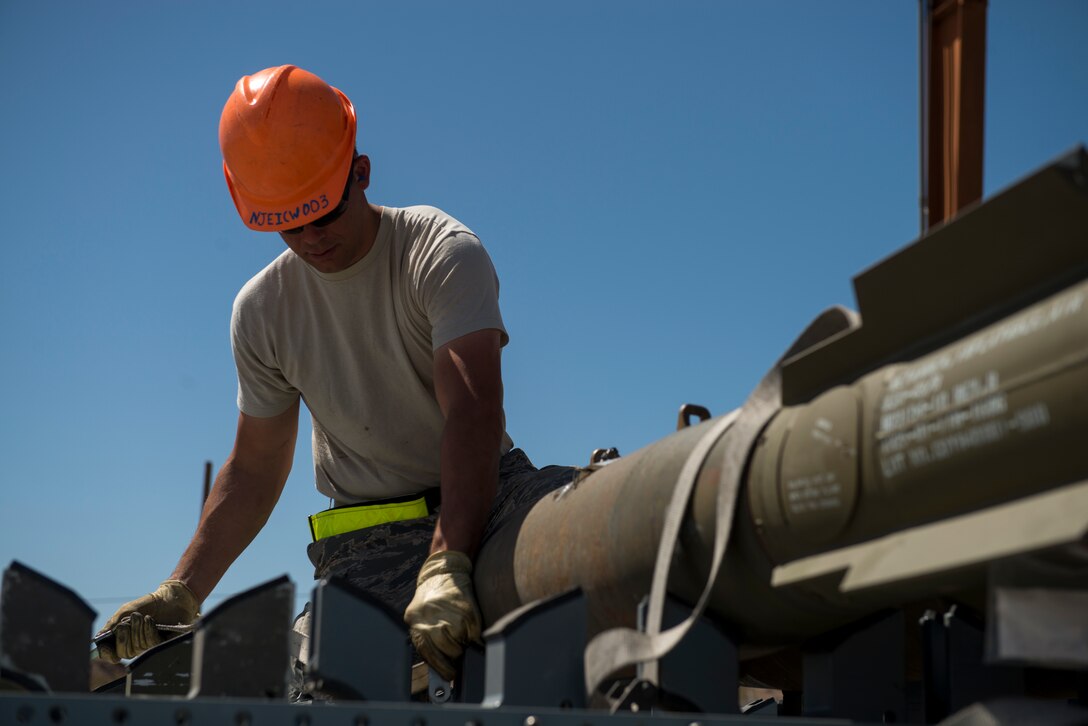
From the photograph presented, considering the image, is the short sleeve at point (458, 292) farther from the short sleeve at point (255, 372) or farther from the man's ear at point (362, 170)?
the short sleeve at point (255, 372)

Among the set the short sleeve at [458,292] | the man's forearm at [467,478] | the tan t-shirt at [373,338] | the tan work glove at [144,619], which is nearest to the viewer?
the man's forearm at [467,478]

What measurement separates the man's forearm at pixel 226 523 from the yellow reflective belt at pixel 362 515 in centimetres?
37

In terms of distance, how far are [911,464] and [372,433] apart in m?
2.58

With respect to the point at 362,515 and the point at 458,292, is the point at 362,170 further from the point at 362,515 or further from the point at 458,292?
the point at 362,515

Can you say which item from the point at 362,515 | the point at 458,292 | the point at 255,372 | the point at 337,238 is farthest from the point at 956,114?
the point at 255,372

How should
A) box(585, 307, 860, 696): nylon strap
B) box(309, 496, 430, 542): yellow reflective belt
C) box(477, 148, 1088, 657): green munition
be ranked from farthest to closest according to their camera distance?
1. box(309, 496, 430, 542): yellow reflective belt
2. box(585, 307, 860, 696): nylon strap
3. box(477, 148, 1088, 657): green munition

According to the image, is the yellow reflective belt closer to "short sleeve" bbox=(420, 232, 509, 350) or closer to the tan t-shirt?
the tan t-shirt

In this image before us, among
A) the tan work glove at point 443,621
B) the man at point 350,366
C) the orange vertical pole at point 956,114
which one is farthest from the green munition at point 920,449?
the man at point 350,366

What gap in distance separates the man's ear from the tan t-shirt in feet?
0.46

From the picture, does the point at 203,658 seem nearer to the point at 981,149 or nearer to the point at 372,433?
the point at 981,149

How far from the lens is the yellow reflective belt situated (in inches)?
157

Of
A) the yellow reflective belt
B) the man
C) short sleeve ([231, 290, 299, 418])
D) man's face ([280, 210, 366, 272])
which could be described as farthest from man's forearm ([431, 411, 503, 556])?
short sleeve ([231, 290, 299, 418])

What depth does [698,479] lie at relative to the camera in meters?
2.25

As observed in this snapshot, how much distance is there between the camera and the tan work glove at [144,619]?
3.54 metres
